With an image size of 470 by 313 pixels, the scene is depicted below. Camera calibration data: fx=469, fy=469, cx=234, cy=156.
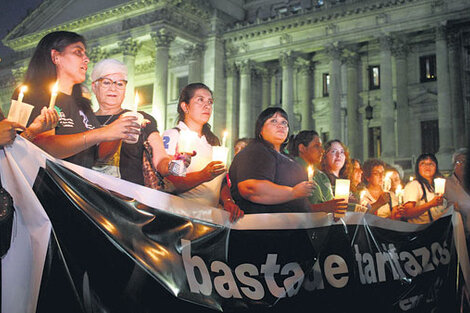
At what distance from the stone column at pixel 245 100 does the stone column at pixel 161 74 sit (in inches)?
218

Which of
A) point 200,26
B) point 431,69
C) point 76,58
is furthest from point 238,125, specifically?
point 76,58

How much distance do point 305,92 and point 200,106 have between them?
29790mm

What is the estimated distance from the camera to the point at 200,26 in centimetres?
3441

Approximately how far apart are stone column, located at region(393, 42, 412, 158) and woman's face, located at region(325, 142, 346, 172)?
2349 centimetres

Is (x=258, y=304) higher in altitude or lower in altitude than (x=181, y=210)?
lower

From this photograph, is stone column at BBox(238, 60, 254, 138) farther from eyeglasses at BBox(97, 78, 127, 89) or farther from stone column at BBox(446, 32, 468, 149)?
eyeglasses at BBox(97, 78, 127, 89)

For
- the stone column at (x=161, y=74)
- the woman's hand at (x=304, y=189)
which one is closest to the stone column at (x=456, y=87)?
the stone column at (x=161, y=74)

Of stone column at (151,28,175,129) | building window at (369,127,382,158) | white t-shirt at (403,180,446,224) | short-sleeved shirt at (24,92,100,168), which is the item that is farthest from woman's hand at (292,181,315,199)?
building window at (369,127,382,158)

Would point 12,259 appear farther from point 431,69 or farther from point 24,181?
point 431,69

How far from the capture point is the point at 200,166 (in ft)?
16.0

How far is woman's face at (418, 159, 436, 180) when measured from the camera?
8.07 m

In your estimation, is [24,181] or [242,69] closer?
[24,181]

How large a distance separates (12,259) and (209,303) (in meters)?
1.42

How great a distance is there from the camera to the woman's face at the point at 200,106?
4.94 metres
